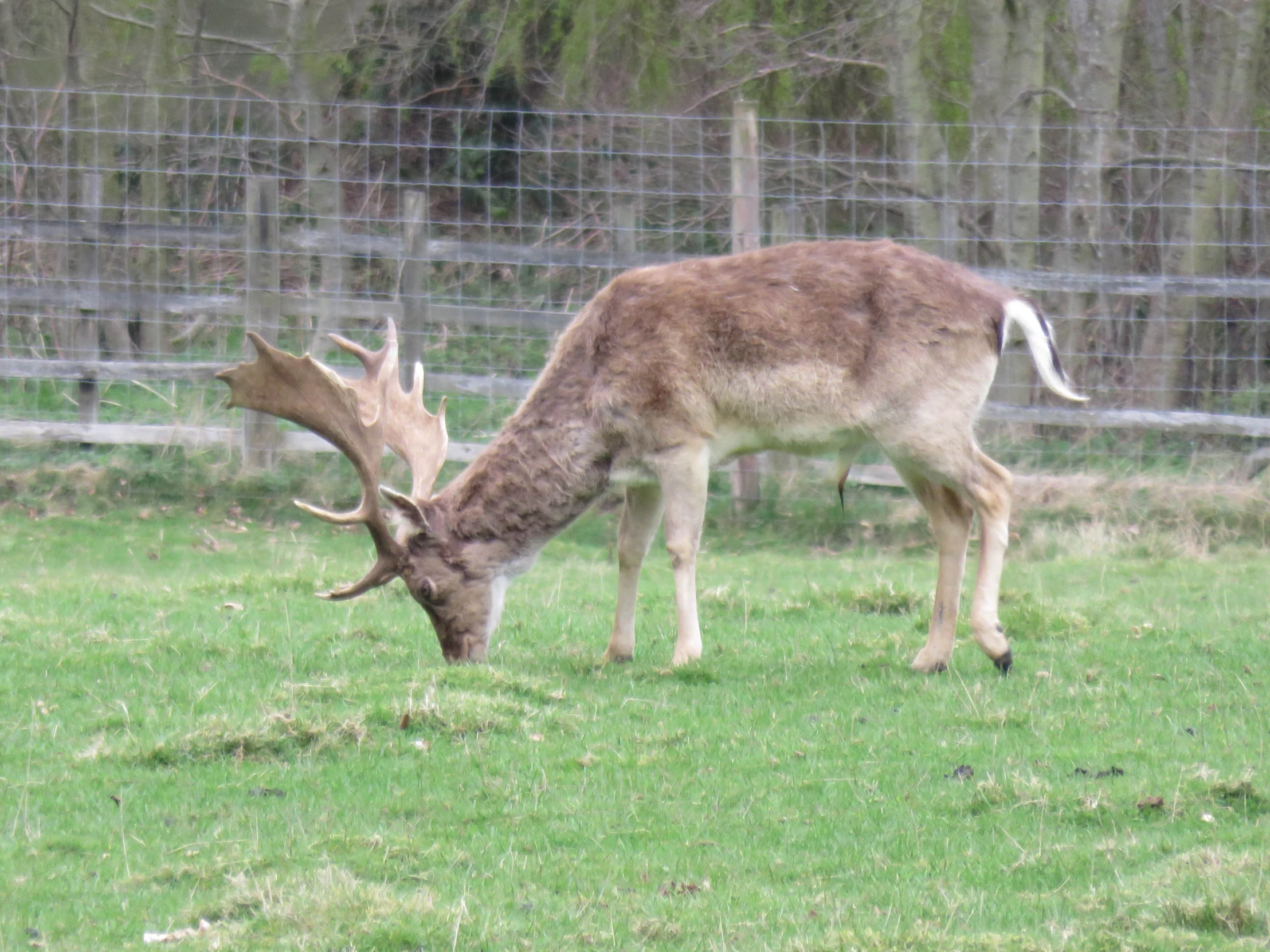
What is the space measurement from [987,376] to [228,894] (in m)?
4.27

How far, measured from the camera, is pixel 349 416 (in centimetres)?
688

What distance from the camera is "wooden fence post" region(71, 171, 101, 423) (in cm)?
1212

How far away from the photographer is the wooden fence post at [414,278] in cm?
1193

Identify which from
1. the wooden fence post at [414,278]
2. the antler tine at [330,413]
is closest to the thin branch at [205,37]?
the wooden fence post at [414,278]

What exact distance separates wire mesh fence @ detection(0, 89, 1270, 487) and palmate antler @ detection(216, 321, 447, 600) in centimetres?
412

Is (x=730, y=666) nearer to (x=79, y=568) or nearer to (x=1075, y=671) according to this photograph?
(x=1075, y=671)

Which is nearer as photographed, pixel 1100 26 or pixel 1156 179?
pixel 1100 26

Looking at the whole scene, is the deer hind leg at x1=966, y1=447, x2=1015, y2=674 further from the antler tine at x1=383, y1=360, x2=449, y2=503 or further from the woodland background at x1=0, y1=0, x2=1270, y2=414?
the woodland background at x1=0, y1=0, x2=1270, y2=414

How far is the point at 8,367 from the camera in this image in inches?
471

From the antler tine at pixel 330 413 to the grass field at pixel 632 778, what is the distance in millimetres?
547

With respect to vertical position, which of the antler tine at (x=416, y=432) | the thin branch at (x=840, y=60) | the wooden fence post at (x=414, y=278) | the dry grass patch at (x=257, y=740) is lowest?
the dry grass patch at (x=257, y=740)

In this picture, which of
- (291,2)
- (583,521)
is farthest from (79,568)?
(291,2)

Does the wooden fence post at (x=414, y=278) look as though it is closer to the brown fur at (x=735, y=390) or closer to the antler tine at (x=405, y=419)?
the antler tine at (x=405, y=419)

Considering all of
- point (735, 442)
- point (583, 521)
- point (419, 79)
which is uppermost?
point (419, 79)
